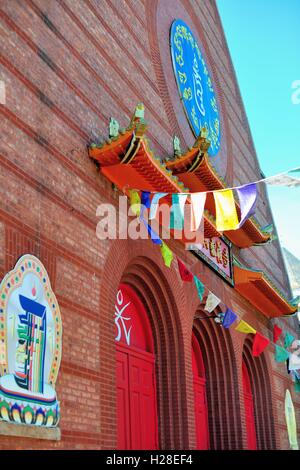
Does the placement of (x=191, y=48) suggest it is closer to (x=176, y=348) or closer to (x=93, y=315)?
(x=176, y=348)

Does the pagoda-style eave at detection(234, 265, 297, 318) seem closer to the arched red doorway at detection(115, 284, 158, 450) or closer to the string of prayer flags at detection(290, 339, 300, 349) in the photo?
the string of prayer flags at detection(290, 339, 300, 349)

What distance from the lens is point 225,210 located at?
9.31 meters

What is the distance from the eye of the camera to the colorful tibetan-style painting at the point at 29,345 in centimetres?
632

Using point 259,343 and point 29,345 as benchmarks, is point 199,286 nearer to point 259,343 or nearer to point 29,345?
point 259,343

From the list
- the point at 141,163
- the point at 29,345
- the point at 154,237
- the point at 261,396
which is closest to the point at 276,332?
the point at 261,396

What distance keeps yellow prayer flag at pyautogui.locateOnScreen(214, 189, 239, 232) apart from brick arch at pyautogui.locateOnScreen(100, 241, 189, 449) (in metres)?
1.24

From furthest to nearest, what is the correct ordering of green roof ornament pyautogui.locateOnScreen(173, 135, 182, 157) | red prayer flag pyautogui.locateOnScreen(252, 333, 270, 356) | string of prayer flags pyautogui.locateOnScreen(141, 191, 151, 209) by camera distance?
red prayer flag pyautogui.locateOnScreen(252, 333, 270, 356)
green roof ornament pyautogui.locateOnScreen(173, 135, 182, 157)
string of prayer flags pyautogui.locateOnScreen(141, 191, 151, 209)

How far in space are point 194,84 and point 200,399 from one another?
268 inches

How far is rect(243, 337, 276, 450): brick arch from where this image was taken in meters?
15.7

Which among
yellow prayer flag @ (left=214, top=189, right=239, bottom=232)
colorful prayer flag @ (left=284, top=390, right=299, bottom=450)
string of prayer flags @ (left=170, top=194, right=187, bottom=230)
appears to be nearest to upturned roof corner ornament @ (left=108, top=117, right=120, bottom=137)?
string of prayer flags @ (left=170, top=194, right=187, bottom=230)

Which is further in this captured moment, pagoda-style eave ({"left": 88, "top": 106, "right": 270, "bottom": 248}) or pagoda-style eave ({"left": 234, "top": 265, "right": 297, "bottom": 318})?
pagoda-style eave ({"left": 234, "top": 265, "right": 297, "bottom": 318})

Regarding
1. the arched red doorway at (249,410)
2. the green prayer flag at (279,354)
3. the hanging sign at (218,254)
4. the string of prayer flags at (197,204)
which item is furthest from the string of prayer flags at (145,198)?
the green prayer flag at (279,354)
